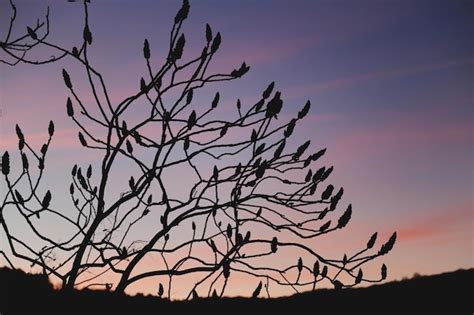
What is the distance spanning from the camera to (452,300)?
6422 millimetres

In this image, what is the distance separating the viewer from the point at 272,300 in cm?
629

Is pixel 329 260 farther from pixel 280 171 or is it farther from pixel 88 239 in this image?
pixel 88 239

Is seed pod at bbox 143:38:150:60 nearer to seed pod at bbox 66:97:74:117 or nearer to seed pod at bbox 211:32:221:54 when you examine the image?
seed pod at bbox 211:32:221:54

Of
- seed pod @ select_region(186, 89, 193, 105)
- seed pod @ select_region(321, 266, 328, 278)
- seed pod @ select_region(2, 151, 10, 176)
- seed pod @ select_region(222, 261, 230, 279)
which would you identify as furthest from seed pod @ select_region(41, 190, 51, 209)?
seed pod @ select_region(321, 266, 328, 278)

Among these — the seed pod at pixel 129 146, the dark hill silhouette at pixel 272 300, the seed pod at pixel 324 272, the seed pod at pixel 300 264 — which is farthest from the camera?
the dark hill silhouette at pixel 272 300

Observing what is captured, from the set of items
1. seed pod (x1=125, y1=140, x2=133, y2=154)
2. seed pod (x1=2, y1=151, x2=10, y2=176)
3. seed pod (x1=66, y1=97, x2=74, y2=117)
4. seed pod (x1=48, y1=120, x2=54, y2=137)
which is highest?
seed pod (x1=66, y1=97, x2=74, y2=117)

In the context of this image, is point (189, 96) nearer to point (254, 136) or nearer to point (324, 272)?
point (254, 136)

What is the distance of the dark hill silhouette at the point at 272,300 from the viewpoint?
5.59 m

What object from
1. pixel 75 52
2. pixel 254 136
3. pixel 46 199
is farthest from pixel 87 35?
pixel 254 136

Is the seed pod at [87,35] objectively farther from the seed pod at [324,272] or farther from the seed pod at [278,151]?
the seed pod at [324,272]

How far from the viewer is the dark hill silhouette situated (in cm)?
559

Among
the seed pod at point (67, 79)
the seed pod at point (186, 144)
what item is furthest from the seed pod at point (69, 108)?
the seed pod at point (186, 144)

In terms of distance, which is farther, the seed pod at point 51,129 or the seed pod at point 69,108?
the seed pod at point 51,129

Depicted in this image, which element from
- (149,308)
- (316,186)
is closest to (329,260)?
(316,186)
